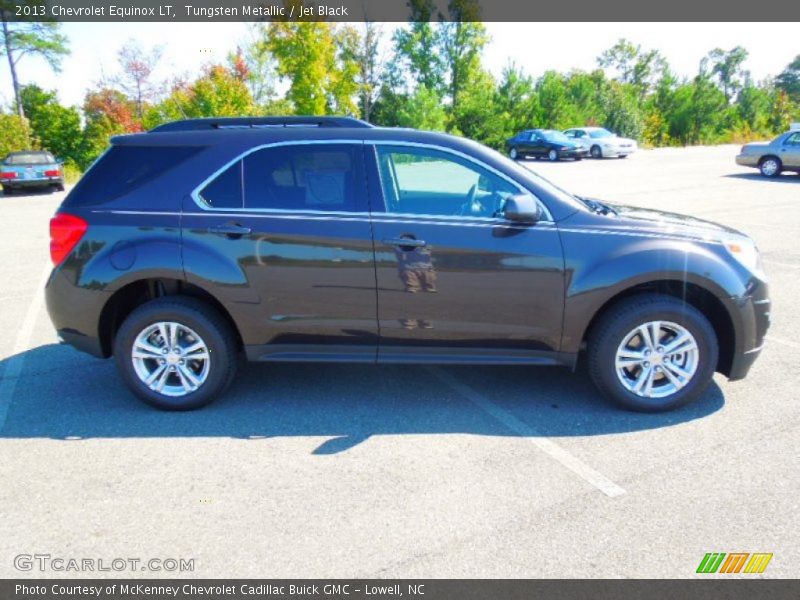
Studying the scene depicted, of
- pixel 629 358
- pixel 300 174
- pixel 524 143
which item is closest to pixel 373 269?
pixel 300 174

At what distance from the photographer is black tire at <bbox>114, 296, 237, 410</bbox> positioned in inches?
158

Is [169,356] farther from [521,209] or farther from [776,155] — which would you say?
[776,155]

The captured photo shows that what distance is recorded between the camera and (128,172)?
13.5ft

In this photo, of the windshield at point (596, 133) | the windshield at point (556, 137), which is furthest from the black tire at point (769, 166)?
the windshield at point (596, 133)

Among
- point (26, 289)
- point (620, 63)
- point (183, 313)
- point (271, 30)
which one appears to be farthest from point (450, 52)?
point (183, 313)

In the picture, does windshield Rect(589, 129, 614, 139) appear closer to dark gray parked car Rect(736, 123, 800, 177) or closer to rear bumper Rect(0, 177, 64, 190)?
dark gray parked car Rect(736, 123, 800, 177)

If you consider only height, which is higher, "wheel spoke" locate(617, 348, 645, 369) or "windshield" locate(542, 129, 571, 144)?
"windshield" locate(542, 129, 571, 144)

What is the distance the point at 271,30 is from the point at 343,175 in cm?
3284

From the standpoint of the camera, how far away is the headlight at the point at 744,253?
398cm

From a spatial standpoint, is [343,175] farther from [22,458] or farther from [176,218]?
[22,458]

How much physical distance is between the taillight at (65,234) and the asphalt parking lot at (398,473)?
106cm

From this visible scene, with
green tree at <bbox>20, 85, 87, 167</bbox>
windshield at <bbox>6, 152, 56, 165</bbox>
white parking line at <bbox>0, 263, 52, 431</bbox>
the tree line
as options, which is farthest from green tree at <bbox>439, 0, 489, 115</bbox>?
white parking line at <bbox>0, 263, 52, 431</bbox>

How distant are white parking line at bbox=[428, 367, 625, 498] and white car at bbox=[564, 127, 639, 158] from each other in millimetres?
29041

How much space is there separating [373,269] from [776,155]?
2049 centimetres
